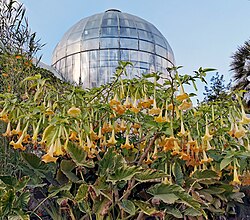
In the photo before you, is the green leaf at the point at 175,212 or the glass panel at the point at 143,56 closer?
the green leaf at the point at 175,212

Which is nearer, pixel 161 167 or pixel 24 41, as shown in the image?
pixel 161 167

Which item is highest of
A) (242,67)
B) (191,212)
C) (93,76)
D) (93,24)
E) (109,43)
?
(93,24)

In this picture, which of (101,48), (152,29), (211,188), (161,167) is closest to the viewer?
(161,167)

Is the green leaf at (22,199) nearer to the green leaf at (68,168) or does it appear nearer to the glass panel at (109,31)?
the green leaf at (68,168)

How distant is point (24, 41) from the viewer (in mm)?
2934

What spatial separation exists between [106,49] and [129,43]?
65 cm

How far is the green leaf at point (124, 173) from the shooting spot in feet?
6.73

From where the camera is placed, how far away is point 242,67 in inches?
384

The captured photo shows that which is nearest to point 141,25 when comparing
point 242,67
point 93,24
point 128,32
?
point 128,32

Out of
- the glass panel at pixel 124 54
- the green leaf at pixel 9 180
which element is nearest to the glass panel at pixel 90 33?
the glass panel at pixel 124 54

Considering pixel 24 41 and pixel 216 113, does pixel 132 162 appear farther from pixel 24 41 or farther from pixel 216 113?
pixel 24 41

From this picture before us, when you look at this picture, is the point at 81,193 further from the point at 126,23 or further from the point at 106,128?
the point at 126,23

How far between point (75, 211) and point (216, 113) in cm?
121

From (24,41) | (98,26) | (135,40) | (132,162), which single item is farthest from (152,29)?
(132,162)
